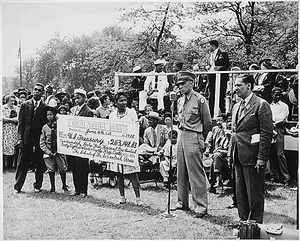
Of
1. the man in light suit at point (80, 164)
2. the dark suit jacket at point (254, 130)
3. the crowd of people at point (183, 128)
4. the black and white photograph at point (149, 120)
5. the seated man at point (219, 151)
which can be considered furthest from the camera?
the man in light suit at point (80, 164)

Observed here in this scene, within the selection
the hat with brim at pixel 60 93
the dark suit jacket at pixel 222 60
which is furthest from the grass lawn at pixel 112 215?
the dark suit jacket at pixel 222 60

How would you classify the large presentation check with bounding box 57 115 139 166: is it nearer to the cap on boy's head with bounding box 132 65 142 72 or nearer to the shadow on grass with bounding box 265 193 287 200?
the cap on boy's head with bounding box 132 65 142 72

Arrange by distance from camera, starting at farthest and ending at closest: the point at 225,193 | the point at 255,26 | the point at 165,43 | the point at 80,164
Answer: the point at 80,164 < the point at 165,43 < the point at 225,193 < the point at 255,26

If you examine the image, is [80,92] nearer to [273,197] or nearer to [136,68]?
[136,68]

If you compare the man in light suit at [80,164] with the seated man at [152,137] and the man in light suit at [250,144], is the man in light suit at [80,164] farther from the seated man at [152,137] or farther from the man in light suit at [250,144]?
the man in light suit at [250,144]

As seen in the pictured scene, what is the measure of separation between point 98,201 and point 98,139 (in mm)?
719

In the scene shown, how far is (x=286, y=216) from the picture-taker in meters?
4.96

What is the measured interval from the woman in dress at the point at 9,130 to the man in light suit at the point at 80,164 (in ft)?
2.31

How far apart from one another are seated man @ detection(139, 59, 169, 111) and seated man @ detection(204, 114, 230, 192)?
669 mm

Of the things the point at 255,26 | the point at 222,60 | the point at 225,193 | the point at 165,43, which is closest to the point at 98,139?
the point at 165,43

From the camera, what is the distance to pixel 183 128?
5.13 meters

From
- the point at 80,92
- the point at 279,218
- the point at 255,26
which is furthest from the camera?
the point at 80,92

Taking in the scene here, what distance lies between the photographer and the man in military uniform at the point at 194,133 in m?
5.09

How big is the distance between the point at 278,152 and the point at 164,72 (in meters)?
1.50
